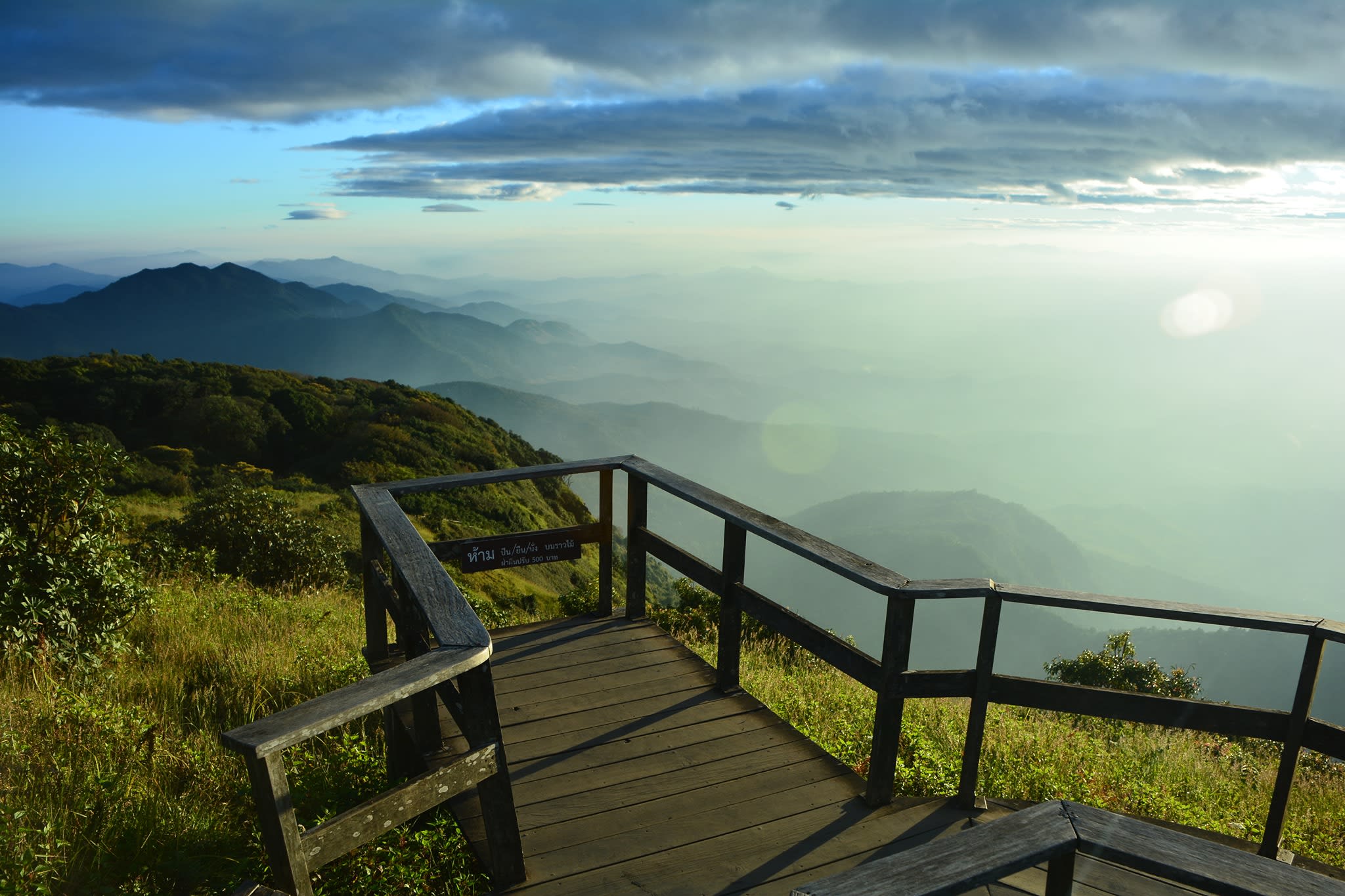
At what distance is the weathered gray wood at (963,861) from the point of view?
1397 mm

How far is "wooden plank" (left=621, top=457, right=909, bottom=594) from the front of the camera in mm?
3383

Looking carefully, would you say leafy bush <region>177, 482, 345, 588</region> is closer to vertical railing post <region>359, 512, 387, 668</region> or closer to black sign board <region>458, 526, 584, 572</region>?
vertical railing post <region>359, 512, 387, 668</region>

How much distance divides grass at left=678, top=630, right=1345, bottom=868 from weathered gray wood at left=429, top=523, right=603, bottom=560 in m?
1.81

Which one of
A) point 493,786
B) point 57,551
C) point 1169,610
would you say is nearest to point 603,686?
point 493,786

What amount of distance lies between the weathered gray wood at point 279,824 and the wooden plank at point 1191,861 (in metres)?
1.94

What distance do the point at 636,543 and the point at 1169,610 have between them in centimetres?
327

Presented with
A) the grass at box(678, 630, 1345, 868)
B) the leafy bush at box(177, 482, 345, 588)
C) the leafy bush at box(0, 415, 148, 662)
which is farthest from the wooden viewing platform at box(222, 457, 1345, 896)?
the leafy bush at box(177, 482, 345, 588)

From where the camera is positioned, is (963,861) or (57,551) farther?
(57,551)

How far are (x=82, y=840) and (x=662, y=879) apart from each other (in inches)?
90.7

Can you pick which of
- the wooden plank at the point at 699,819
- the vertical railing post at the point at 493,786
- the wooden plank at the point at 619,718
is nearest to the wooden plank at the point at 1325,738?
the wooden plank at the point at 699,819

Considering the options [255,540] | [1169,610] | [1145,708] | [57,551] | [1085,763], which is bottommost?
[255,540]

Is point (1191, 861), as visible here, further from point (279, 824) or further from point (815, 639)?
point (815, 639)

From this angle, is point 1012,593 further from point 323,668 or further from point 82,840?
point 323,668

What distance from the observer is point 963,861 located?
1.46 meters
